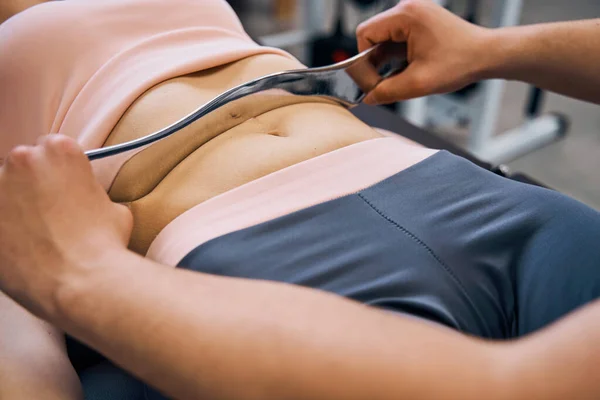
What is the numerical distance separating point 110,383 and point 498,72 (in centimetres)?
73

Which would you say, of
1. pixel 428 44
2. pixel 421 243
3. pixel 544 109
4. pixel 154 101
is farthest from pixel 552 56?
pixel 544 109

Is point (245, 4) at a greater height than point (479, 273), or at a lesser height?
lesser

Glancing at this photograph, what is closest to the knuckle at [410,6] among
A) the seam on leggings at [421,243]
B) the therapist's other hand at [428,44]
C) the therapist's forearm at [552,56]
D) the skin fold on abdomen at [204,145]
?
the therapist's other hand at [428,44]

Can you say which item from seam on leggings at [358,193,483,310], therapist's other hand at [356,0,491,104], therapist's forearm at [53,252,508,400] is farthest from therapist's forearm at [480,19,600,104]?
therapist's forearm at [53,252,508,400]

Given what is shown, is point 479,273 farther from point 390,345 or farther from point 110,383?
point 110,383

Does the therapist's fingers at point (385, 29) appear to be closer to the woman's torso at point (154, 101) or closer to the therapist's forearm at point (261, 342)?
the woman's torso at point (154, 101)

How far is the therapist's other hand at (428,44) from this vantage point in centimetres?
82

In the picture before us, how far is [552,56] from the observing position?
798 mm

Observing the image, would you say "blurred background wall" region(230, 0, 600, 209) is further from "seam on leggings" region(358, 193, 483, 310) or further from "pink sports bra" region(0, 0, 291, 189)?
"seam on leggings" region(358, 193, 483, 310)

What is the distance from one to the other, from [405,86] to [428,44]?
0.07 meters

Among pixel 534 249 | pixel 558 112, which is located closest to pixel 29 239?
pixel 534 249

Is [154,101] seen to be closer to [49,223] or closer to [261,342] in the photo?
[49,223]

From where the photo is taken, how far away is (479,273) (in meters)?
0.48

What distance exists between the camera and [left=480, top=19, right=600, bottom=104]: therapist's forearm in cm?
77
